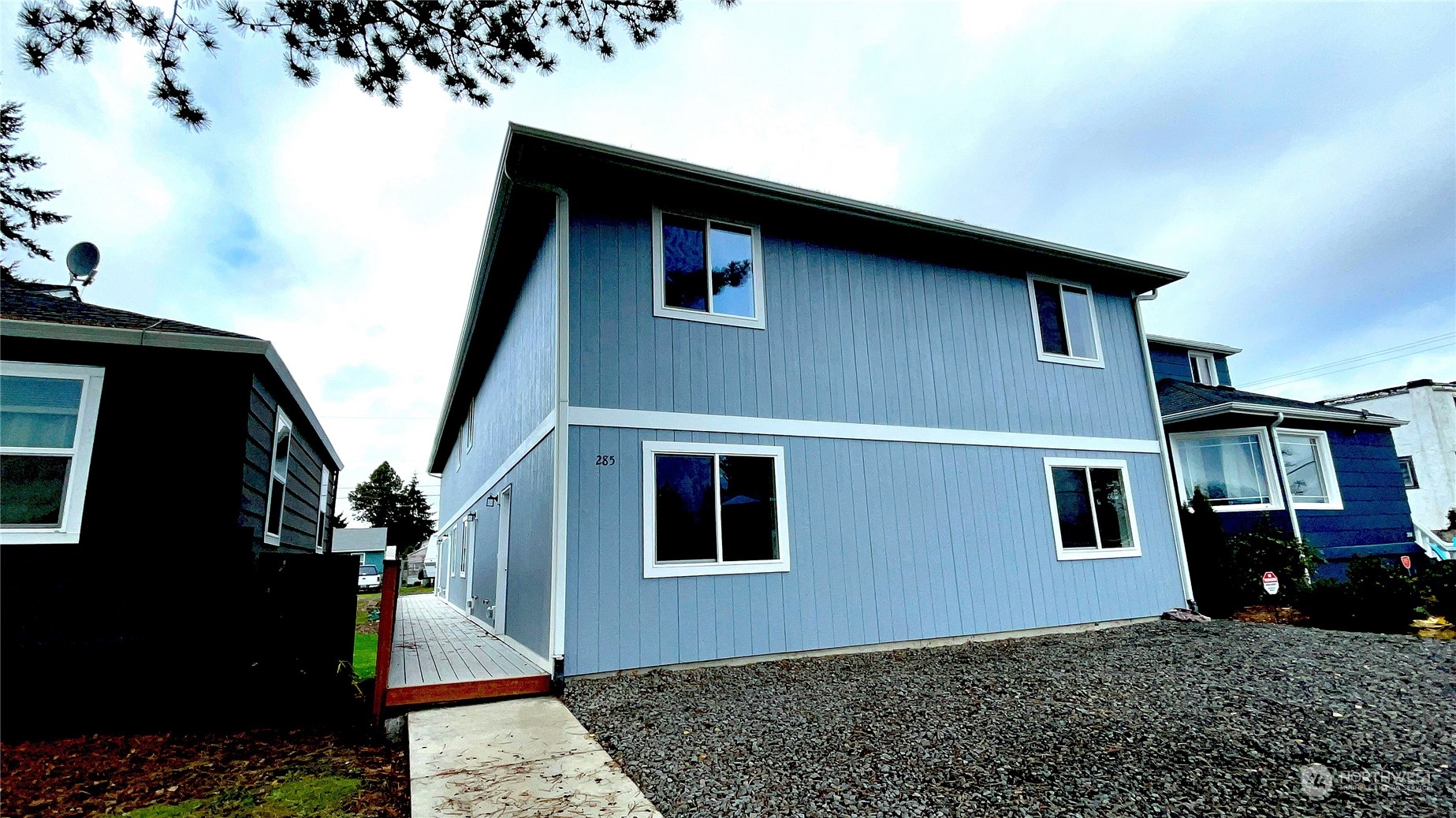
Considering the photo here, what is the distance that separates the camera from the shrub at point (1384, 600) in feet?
23.7

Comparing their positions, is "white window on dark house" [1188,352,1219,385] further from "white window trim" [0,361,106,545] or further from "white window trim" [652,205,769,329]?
"white window trim" [0,361,106,545]

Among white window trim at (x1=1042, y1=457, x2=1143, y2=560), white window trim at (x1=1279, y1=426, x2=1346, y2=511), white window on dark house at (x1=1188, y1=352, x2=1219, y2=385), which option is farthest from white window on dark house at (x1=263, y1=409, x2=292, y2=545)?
white window on dark house at (x1=1188, y1=352, x2=1219, y2=385)

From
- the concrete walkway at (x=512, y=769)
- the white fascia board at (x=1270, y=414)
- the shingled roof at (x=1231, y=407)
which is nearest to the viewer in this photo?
the concrete walkway at (x=512, y=769)

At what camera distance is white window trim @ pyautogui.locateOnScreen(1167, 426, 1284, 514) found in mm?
10555

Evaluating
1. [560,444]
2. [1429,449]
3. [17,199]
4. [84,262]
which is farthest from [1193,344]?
[84,262]

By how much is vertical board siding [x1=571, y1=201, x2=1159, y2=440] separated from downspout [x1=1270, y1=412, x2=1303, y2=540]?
3.46m

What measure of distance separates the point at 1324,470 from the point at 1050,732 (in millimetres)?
11666

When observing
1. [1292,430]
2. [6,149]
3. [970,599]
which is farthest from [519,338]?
[1292,430]

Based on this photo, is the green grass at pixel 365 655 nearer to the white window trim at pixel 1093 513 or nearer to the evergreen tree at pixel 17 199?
the evergreen tree at pixel 17 199

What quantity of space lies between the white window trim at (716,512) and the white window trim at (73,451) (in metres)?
4.07

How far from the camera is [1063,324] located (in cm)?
893

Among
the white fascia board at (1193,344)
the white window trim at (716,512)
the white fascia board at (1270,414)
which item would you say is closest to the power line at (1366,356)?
the white fascia board at (1193,344)

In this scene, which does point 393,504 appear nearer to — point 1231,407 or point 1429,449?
point 1231,407

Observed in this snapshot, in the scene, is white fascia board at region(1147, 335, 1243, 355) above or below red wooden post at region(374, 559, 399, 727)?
above
